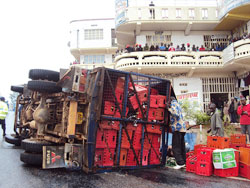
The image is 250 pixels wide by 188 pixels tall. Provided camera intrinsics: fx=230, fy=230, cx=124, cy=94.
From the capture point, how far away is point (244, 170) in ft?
17.9

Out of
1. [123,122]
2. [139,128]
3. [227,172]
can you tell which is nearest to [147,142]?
[139,128]

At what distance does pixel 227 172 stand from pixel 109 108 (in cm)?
317

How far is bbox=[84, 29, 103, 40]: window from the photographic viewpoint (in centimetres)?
2522

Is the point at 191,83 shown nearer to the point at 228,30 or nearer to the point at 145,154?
the point at 228,30

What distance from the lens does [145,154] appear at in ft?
19.5

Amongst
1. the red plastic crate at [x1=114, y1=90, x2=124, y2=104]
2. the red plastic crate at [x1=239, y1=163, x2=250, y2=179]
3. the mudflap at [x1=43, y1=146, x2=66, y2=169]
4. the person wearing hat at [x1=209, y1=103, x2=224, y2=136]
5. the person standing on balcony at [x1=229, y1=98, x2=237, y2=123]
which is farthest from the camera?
the person standing on balcony at [x1=229, y1=98, x2=237, y2=123]

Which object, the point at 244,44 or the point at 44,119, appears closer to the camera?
the point at 44,119

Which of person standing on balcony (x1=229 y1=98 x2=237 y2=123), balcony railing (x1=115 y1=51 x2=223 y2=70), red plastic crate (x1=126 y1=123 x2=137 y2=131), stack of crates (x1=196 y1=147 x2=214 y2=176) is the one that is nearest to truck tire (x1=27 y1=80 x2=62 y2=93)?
red plastic crate (x1=126 y1=123 x2=137 y2=131)

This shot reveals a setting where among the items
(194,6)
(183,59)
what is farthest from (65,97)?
(194,6)

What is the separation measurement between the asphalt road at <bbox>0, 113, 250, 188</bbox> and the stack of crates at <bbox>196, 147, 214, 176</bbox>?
0.66 ft

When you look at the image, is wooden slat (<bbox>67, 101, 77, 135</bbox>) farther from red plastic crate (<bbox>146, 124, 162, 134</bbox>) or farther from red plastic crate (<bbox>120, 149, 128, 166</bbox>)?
red plastic crate (<bbox>146, 124, 162, 134</bbox>)

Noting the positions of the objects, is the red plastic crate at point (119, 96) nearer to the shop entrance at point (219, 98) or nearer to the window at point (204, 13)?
the shop entrance at point (219, 98)

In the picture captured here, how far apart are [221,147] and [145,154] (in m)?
1.95

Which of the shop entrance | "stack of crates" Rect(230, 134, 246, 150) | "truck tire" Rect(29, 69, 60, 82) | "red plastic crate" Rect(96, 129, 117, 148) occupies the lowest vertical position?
"stack of crates" Rect(230, 134, 246, 150)
